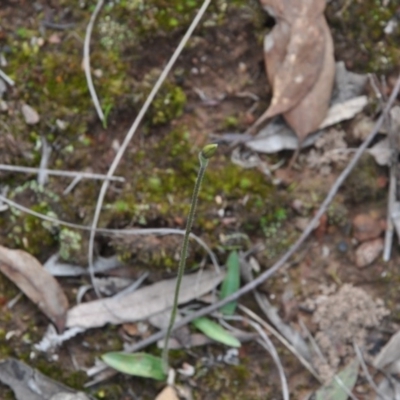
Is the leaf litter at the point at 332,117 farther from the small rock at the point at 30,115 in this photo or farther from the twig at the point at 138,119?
the small rock at the point at 30,115

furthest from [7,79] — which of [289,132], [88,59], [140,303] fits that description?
[289,132]

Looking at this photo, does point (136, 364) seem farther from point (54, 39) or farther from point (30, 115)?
point (54, 39)

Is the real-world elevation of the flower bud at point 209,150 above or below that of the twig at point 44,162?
above

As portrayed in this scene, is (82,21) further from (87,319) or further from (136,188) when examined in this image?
(87,319)

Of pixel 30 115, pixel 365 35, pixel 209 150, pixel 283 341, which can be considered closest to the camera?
pixel 209 150

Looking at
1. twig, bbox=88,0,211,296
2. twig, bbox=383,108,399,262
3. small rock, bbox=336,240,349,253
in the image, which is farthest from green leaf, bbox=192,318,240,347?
twig, bbox=383,108,399,262

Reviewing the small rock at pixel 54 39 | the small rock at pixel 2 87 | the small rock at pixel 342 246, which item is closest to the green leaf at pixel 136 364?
the small rock at pixel 342 246

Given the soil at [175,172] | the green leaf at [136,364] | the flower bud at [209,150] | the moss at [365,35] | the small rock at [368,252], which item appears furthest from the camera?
the moss at [365,35]
